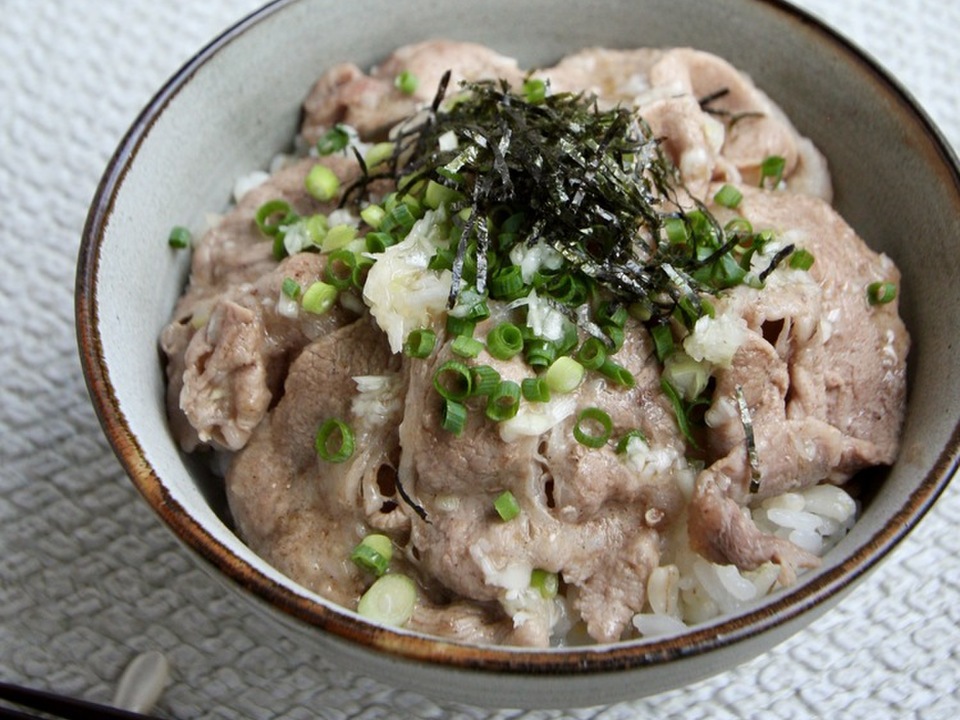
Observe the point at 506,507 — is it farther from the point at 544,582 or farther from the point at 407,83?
the point at 407,83

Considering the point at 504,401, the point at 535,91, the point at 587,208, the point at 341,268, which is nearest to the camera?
the point at 504,401

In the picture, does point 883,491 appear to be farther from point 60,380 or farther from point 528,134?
point 60,380

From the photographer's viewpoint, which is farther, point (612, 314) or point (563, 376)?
point (612, 314)

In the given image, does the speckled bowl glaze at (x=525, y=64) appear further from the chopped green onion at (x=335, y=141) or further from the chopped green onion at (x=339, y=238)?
the chopped green onion at (x=339, y=238)

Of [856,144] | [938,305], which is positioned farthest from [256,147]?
[938,305]

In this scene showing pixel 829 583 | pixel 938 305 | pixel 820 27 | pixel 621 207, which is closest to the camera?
pixel 829 583

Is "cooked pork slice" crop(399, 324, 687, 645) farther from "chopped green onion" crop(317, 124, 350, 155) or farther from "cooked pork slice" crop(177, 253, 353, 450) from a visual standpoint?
"chopped green onion" crop(317, 124, 350, 155)

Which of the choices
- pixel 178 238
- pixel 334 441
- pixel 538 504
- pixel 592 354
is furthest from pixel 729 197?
pixel 178 238
